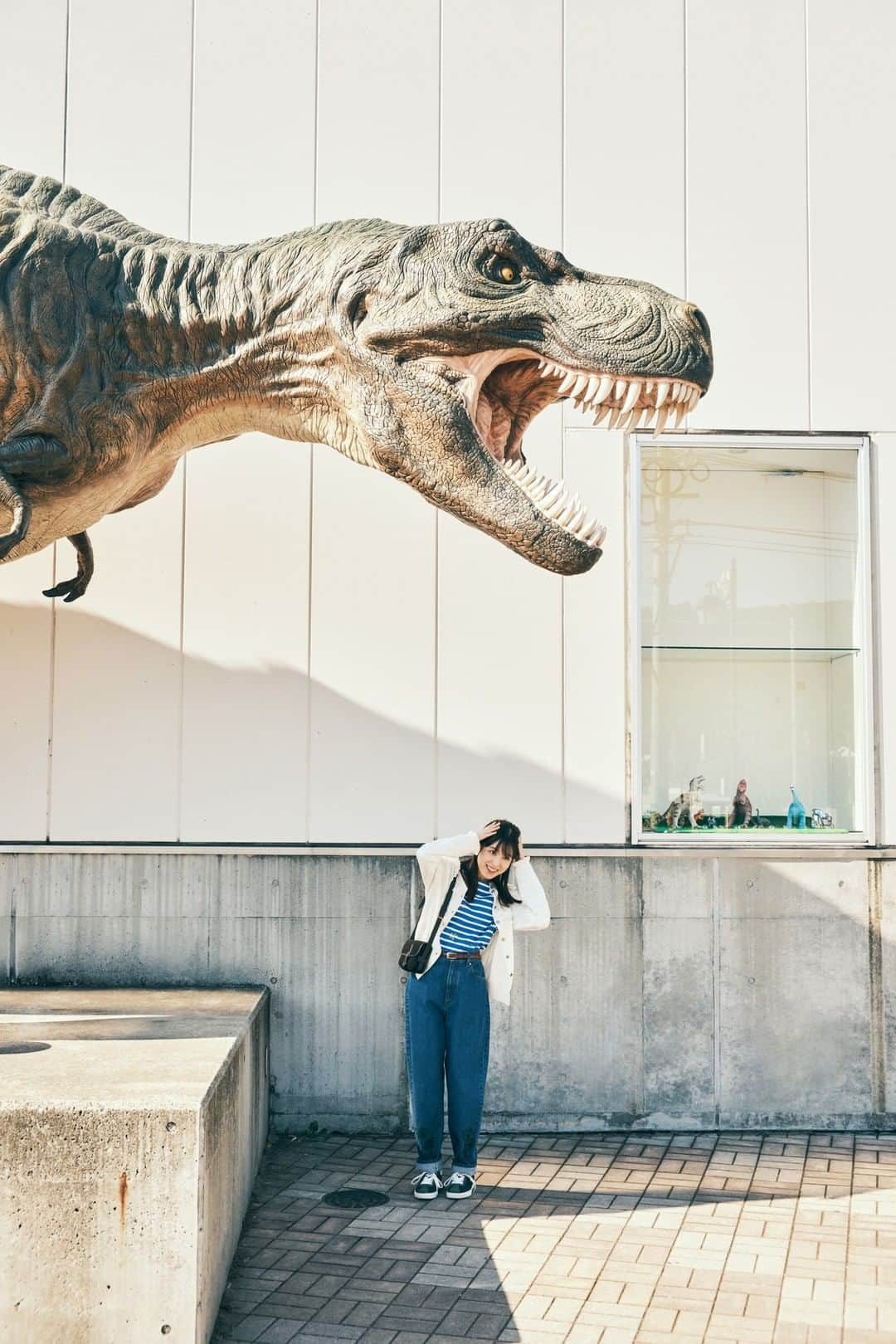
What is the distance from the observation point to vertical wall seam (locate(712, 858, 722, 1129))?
22.0ft

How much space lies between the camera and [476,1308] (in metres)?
4.43

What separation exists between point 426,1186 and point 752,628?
325 centimetres

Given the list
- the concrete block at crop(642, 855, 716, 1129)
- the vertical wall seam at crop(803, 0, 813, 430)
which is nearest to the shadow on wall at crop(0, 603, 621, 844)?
the concrete block at crop(642, 855, 716, 1129)

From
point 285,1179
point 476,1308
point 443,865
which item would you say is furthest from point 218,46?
point 476,1308

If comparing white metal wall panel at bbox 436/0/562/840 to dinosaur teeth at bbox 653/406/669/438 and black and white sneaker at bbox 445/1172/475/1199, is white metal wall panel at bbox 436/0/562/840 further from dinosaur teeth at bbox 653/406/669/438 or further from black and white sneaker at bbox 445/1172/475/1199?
dinosaur teeth at bbox 653/406/669/438

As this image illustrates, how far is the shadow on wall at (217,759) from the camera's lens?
6711mm

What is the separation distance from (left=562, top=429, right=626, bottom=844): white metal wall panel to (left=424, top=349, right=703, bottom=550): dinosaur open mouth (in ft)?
8.51

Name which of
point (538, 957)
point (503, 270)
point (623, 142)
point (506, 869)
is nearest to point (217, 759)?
point (506, 869)

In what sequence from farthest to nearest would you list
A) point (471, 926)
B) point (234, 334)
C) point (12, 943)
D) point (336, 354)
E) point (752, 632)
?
point (752, 632)
point (12, 943)
point (471, 926)
point (234, 334)
point (336, 354)

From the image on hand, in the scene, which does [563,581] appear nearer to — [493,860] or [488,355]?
[493,860]

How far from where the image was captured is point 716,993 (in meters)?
6.74

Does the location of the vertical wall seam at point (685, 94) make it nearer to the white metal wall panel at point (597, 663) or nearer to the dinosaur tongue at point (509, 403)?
the white metal wall panel at point (597, 663)

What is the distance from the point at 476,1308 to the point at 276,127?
5.40m

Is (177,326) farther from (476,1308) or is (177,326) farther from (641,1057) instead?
(641,1057)
